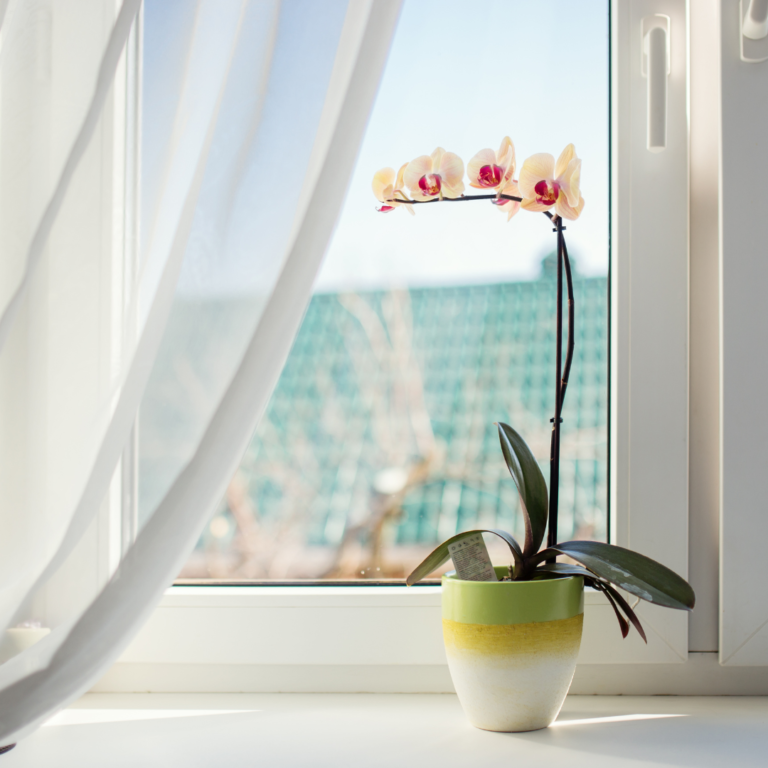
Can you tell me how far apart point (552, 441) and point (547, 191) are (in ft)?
0.95

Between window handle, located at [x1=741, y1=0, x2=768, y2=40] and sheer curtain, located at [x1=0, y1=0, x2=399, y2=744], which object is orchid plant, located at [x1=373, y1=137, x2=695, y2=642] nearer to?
sheer curtain, located at [x1=0, y1=0, x2=399, y2=744]

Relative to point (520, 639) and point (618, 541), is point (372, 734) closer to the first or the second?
point (520, 639)

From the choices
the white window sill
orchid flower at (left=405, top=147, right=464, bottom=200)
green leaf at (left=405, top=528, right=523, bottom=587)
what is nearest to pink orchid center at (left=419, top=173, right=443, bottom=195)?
orchid flower at (left=405, top=147, right=464, bottom=200)

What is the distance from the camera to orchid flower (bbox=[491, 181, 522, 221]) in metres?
0.81

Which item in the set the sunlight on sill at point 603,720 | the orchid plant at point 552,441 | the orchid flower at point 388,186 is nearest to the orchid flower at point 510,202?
the orchid plant at point 552,441

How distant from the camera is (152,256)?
637mm

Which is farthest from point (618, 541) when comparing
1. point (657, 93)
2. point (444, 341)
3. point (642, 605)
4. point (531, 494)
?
point (657, 93)

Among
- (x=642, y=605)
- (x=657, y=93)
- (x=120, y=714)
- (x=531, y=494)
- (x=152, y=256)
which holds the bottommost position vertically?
Result: (x=120, y=714)

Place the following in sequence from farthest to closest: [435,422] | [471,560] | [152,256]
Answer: [435,422]
[471,560]
[152,256]

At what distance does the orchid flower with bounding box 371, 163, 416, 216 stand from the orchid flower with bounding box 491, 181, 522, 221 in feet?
0.35

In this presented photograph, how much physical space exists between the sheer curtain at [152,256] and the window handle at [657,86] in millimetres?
359

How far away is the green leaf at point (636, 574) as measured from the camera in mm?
650

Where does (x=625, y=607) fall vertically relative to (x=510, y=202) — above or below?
below

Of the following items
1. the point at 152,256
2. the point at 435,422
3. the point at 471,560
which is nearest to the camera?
the point at 152,256
